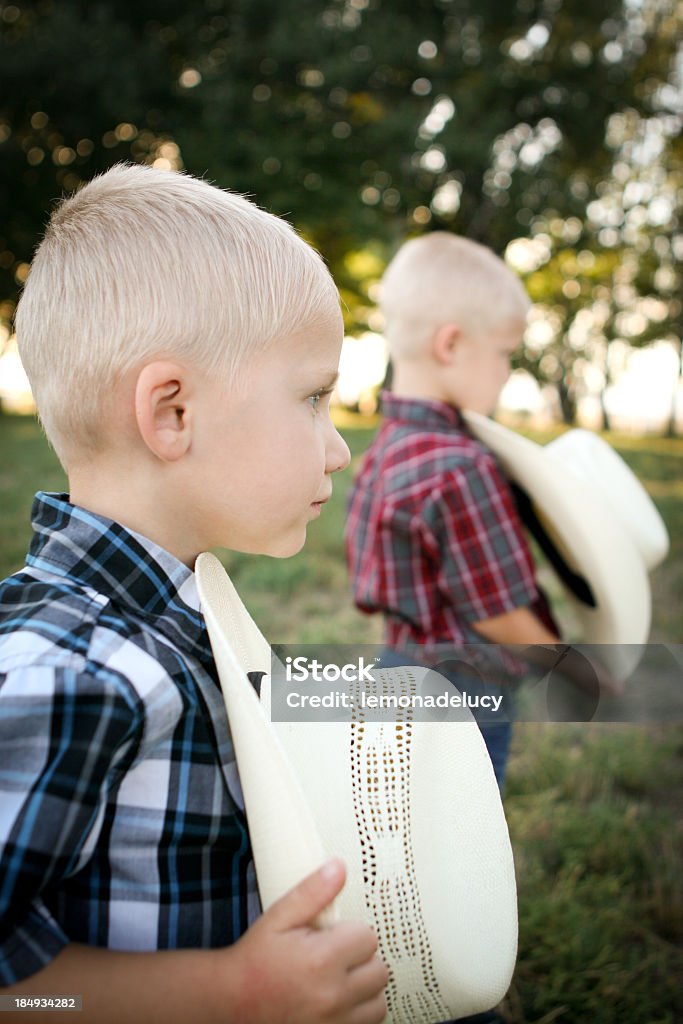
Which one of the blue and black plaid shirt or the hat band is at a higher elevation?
the hat band

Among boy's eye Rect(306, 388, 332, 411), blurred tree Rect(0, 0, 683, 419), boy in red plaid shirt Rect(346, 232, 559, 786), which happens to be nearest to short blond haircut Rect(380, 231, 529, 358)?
boy in red plaid shirt Rect(346, 232, 559, 786)

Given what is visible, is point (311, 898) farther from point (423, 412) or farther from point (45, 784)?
point (423, 412)

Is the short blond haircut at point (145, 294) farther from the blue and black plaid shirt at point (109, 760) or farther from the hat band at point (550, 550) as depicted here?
the hat band at point (550, 550)

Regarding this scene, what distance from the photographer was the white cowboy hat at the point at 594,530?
172 cm

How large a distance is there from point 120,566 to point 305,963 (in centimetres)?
38

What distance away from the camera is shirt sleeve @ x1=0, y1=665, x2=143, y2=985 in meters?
0.64

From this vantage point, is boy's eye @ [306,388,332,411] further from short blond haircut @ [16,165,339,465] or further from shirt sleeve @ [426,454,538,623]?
shirt sleeve @ [426,454,538,623]

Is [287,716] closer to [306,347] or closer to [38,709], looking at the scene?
[38,709]

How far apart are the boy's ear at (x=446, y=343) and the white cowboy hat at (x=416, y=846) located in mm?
1167

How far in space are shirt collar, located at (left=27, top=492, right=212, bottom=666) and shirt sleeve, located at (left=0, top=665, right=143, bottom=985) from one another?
0.45 ft

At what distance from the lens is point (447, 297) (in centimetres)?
195

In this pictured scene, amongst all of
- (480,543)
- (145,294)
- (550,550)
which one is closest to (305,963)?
(145,294)

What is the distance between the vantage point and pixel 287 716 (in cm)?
86

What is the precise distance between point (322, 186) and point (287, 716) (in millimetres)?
11908
